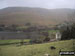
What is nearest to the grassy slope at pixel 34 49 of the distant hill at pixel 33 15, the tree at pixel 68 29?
the tree at pixel 68 29

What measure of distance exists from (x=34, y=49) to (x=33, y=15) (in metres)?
0.97

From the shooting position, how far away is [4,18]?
2.92 meters

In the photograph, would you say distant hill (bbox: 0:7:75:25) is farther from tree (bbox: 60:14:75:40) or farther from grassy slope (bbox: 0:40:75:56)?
grassy slope (bbox: 0:40:75:56)

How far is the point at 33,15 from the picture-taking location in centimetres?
309

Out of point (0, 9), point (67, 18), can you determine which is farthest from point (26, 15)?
point (67, 18)

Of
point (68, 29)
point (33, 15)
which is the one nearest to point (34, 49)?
point (33, 15)

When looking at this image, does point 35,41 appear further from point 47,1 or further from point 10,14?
point 47,1

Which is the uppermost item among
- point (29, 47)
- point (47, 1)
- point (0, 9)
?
point (47, 1)

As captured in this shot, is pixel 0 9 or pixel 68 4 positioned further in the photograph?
pixel 68 4

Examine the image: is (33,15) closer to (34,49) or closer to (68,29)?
(34,49)

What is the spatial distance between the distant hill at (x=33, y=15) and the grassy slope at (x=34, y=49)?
0.64 metres

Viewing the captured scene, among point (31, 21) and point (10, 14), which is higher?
point (10, 14)

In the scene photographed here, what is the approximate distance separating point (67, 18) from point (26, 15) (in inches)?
48.5

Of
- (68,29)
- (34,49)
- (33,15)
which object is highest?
Answer: (33,15)
